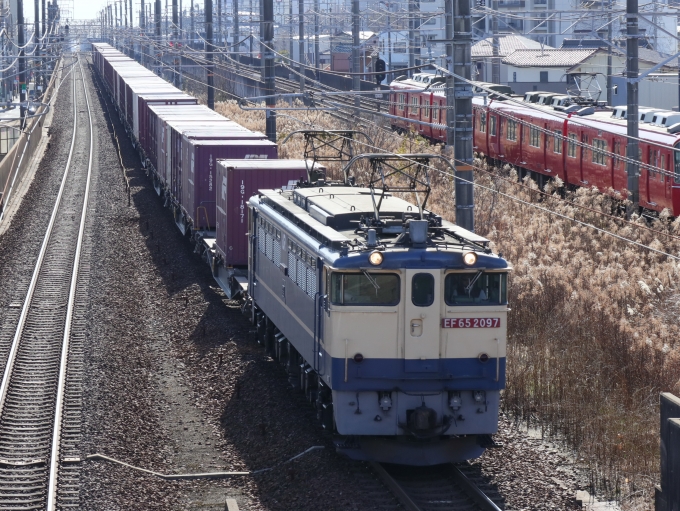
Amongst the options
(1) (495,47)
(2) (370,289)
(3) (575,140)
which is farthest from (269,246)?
(1) (495,47)

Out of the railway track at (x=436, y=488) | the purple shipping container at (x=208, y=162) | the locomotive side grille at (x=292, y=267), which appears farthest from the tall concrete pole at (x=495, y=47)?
the railway track at (x=436, y=488)

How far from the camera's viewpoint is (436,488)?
10469 millimetres

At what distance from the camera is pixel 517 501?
33.0 ft

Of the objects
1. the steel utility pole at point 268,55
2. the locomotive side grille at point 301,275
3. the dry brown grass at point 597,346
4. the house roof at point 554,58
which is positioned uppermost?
the house roof at point 554,58

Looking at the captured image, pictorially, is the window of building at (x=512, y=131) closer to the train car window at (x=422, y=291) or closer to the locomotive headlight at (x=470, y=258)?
the locomotive headlight at (x=470, y=258)

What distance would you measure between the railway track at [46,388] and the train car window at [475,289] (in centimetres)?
422

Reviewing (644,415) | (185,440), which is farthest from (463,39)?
(185,440)

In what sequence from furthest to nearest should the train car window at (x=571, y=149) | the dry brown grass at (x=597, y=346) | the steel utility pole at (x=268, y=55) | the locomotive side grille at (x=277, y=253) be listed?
the train car window at (x=571, y=149)
the steel utility pole at (x=268, y=55)
the locomotive side grille at (x=277, y=253)
the dry brown grass at (x=597, y=346)

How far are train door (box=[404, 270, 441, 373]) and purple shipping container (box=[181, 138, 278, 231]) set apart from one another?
11.2 meters

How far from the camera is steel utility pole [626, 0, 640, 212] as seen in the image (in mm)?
20656

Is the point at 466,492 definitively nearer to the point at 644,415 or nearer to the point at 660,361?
the point at 644,415

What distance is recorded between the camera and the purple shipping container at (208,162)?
71.4 feet

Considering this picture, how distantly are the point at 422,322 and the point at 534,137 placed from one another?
68.6 ft

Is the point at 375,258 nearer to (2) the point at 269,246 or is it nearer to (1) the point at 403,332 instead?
(1) the point at 403,332
